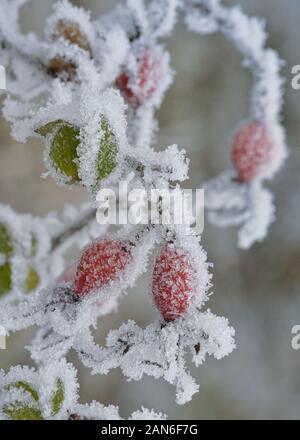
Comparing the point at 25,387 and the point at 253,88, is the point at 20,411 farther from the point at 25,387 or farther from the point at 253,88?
the point at 253,88

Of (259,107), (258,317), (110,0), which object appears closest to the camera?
(259,107)

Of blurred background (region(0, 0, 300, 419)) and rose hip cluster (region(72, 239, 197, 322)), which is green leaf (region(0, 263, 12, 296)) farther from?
blurred background (region(0, 0, 300, 419))

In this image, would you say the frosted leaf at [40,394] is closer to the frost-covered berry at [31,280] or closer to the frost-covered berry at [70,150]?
the frost-covered berry at [70,150]

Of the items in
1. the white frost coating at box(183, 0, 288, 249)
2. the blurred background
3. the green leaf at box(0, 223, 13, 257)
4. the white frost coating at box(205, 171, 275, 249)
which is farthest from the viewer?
the blurred background

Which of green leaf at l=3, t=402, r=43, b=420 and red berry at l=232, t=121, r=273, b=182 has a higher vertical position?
red berry at l=232, t=121, r=273, b=182

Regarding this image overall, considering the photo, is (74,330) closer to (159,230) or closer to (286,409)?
(159,230)

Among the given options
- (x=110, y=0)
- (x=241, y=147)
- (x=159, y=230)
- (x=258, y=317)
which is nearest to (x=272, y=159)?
(x=241, y=147)

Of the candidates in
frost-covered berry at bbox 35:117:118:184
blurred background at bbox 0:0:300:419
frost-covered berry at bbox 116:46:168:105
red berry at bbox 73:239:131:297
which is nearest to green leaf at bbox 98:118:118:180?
frost-covered berry at bbox 35:117:118:184
